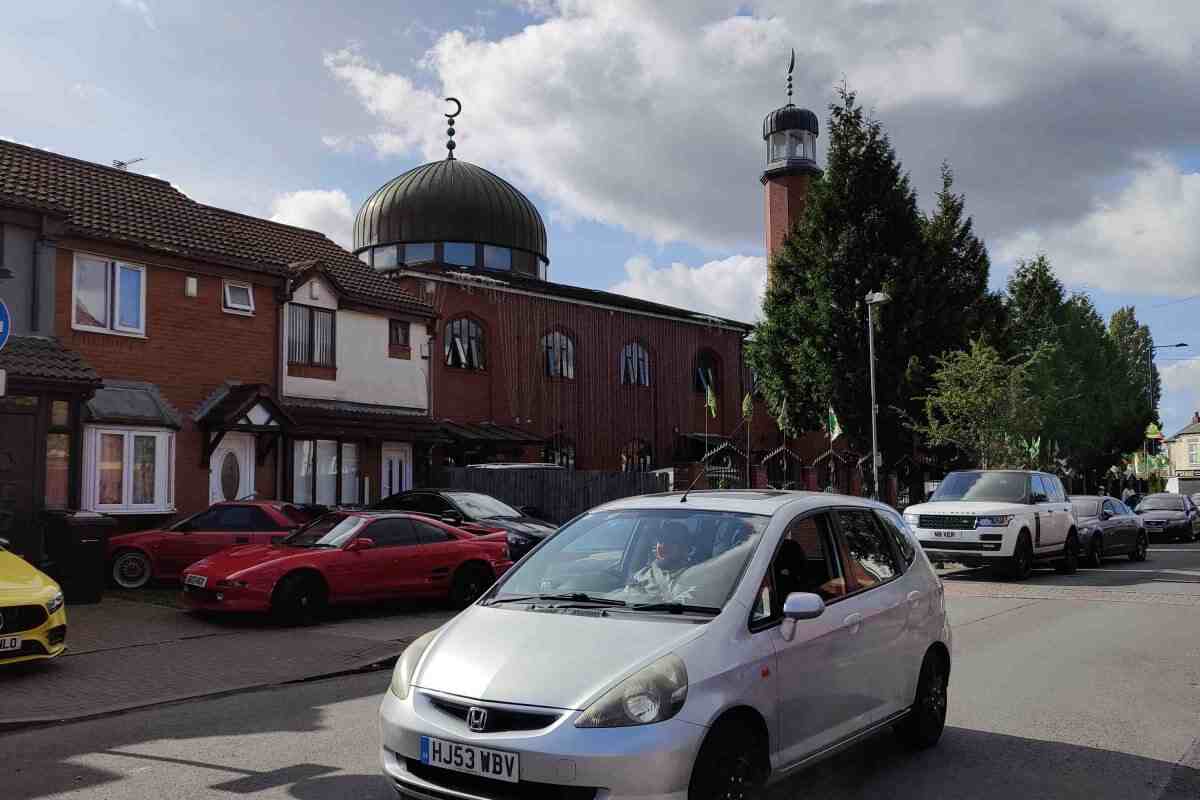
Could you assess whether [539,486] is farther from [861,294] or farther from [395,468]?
[861,294]

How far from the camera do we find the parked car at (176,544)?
15891 mm

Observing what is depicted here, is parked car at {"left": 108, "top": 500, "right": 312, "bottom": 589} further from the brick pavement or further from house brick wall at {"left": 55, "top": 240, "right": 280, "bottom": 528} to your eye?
house brick wall at {"left": 55, "top": 240, "right": 280, "bottom": 528}

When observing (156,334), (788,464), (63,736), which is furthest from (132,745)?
(788,464)

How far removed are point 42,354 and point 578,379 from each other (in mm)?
22033

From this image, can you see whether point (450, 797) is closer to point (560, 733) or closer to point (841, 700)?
point (560, 733)

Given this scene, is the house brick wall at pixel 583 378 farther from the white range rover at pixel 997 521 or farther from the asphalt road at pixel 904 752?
the asphalt road at pixel 904 752

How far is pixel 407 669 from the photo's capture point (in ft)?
16.0

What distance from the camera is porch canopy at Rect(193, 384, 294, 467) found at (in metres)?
20.7

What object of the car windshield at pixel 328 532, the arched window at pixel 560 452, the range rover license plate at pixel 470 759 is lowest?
the range rover license plate at pixel 470 759

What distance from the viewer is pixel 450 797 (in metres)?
4.27

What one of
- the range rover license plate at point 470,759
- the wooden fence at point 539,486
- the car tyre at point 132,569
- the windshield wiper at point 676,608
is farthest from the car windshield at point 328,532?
the wooden fence at point 539,486

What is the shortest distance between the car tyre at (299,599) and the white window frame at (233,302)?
1091 centimetres

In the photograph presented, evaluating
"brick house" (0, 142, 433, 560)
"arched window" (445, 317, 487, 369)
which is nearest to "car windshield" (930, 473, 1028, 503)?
"brick house" (0, 142, 433, 560)

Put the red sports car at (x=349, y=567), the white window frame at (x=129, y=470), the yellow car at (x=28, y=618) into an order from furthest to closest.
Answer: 1. the white window frame at (x=129, y=470)
2. the red sports car at (x=349, y=567)
3. the yellow car at (x=28, y=618)
